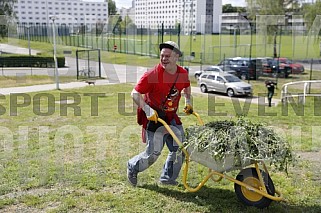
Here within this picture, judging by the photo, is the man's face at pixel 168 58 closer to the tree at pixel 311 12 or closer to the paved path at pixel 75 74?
the paved path at pixel 75 74

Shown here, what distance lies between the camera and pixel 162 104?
4.17 meters

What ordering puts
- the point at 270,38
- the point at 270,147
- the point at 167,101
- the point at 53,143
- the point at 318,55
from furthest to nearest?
the point at 270,38 < the point at 318,55 < the point at 53,143 < the point at 167,101 < the point at 270,147

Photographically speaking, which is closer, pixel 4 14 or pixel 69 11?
pixel 4 14

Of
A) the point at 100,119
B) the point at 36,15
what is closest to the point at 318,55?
the point at 100,119

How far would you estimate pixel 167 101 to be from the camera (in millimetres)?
4172

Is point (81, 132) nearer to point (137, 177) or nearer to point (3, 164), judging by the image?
point (3, 164)

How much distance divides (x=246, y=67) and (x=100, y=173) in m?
20.5

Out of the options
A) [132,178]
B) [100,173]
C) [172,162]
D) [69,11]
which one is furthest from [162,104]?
[69,11]

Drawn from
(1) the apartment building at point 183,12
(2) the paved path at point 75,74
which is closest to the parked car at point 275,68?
(1) the apartment building at point 183,12

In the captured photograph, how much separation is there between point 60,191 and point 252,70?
2142 centimetres

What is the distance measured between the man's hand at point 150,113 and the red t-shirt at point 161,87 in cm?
13

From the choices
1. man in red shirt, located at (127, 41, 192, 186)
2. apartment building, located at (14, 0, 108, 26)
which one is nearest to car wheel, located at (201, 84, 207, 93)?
man in red shirt, located at (127, 41, 192, 186)

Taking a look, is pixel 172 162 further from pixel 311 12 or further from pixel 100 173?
pixel 311 12

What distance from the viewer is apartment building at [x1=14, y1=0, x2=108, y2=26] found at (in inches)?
2030
